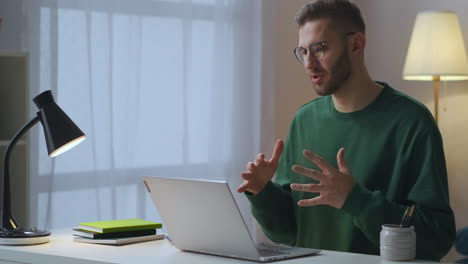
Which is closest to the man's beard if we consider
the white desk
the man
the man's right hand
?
the man

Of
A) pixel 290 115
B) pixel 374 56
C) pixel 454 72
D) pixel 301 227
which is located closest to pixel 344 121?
pixel 301 227

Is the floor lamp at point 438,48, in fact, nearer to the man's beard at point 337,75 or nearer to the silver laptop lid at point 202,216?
the man's beard at point 337,75

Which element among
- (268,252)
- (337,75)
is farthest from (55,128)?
(337,75)

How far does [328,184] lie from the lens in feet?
6.65

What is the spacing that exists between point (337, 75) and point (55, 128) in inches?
34.0

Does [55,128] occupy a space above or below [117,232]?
above

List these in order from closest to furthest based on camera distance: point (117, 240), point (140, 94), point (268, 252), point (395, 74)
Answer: point (268, 252), point (117, 240), point (140, 94), point (395, 74)

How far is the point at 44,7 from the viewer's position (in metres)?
3.38

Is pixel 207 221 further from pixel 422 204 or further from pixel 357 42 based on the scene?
pixel 357 42

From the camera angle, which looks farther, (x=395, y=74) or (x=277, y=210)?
(x=395, y=74)

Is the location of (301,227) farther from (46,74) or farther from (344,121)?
(46,74)

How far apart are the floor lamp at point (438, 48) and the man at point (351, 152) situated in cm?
158

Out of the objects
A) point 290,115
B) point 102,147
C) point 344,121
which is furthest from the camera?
point 290,115

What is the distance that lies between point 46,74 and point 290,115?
1666 millimetres
